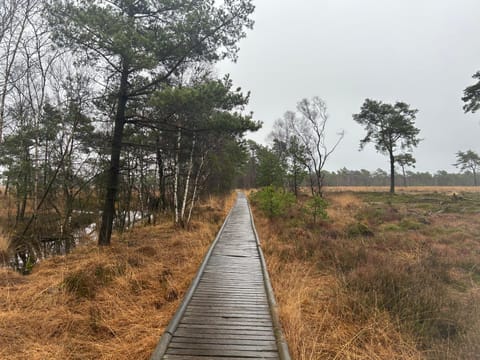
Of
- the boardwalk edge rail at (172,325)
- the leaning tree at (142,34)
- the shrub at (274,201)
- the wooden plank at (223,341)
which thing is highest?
the leaning tree at (142,34)

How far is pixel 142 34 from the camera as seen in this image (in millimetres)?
8250

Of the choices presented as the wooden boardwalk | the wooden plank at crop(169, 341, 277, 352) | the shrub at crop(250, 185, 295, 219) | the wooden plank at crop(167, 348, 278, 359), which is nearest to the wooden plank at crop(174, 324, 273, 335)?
the wooden boardwalk

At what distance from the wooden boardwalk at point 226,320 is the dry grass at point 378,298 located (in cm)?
32

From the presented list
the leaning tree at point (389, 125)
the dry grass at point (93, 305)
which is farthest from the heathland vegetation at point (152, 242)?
the leaning tree at point (389, 125)

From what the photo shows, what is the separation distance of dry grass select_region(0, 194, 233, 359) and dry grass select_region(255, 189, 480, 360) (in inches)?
92.3

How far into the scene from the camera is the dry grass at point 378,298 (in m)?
3.73

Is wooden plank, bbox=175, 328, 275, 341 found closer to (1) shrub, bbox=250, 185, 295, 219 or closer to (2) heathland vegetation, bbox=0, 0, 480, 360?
(2) heathland vegetation, bbox=0, 0, 480, 360

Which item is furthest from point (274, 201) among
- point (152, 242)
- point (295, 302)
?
point (295, 302)

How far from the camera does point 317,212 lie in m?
14.1

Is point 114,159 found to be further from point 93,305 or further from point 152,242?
point 93,305

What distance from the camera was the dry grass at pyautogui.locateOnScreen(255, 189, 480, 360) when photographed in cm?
373

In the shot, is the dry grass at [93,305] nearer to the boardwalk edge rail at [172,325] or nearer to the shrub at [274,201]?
the boardwalk edge rail at [172,325]

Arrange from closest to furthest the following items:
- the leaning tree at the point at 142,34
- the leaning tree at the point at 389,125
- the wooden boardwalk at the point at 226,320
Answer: the wooden boardwalk at the point at 226,320, the leaning tree at the point at 142,34, the leaning tree at the point at 389,125

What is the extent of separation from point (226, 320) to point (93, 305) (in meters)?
2.70
